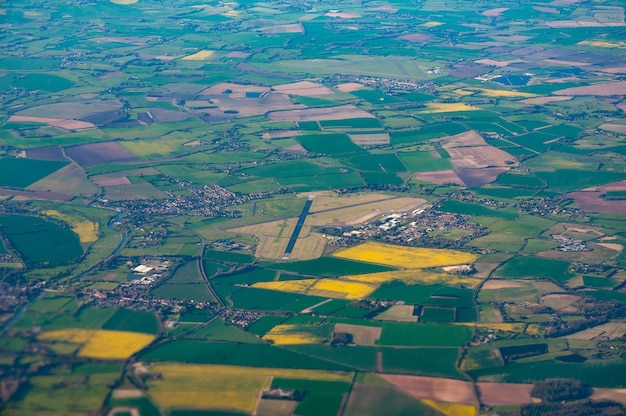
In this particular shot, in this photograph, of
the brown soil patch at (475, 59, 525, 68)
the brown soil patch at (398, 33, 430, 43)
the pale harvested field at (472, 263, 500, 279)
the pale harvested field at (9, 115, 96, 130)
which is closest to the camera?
the pale harvested field at (472, 263, 500, 279)

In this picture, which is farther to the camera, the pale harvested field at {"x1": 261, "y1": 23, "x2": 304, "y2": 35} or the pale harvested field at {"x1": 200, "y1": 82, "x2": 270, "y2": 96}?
the pale harvested field at {"x1": 261, "y1": 23, "x2": 304, "y2": 35}

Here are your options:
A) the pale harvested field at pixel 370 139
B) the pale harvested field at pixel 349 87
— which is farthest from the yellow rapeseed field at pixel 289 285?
the pale harvested field at pixel 349 87

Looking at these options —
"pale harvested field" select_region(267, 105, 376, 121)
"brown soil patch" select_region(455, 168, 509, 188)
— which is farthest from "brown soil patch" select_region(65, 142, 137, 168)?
"brown soil patch" select_region(455, 168, 509, 188)

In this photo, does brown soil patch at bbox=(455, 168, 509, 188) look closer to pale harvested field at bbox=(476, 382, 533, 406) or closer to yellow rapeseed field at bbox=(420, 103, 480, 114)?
yellow rapeseed field at bbox=(420, 103, 480, 114)

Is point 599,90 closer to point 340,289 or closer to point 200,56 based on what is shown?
point 200,56

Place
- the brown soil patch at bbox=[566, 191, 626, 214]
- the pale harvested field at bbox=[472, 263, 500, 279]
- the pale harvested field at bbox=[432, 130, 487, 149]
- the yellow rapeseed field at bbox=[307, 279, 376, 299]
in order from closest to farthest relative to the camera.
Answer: the yellow rapeseed field at bbox=[307, 279, 376, 299]
the pale harvested field at bbox=[472, 263, 500, 279]
the brown soil patch at bbox=[566, 191, 626, 214]
the pale harvested field at bbox=[432, 130, 487, 149]

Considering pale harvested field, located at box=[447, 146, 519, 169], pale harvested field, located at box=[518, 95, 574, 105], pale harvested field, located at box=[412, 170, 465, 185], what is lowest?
pale harvested field, located at box=[518, 95, 574, 105]
